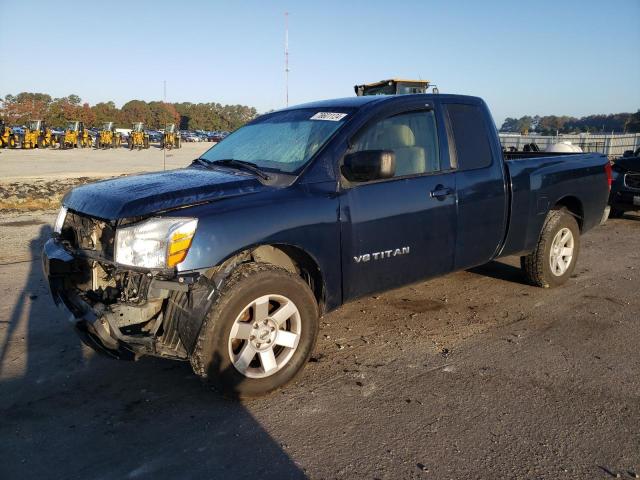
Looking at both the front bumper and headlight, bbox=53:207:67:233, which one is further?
headlight, bbox=53:207:67:233

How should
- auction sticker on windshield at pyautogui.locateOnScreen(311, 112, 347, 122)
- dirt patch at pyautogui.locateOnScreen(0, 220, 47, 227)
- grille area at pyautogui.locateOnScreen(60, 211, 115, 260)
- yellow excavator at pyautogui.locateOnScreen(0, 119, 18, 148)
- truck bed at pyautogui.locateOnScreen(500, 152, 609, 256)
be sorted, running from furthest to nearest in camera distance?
yellow excavator at pyautogui.locateOnScreen(0, 119, 18, 148) < dirt patch at pyautogui.locateOnScreen(0, 220, 47, 227) < truck bed at pyautogui.locateOnScreen(500, 152, 609, 256) < auction sticker on windshield at pyautogui.locateOnScreen(311, 112, 347, 122) < grille area at pyautogui.locateOnScreen(60, 211, 115, 260)

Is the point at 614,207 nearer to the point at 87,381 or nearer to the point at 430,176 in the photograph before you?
the point at 430,176

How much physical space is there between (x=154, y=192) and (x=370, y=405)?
183 centimetres

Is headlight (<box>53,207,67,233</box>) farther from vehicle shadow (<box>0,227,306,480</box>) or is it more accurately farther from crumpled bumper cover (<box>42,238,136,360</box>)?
vehicle shadow (<box>0,227,306,480</box>)

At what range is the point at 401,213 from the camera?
3.86m

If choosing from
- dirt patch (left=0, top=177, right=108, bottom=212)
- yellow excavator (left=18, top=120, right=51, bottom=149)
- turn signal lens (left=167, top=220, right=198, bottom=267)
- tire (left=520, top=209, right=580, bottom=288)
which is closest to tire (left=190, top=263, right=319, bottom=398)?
turn signal lens (left=167, top=220, right=198, bottom=267)

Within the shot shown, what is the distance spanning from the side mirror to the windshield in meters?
0.26

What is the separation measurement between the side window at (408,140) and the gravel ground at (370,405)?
138cm

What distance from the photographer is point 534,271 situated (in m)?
5.43

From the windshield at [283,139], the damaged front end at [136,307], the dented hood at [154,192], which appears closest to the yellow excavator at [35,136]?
the windshield at [283,139]

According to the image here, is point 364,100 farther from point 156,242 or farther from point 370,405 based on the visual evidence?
point 370,405

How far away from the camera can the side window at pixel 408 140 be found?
3.95 metres

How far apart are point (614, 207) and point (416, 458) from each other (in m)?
9.13

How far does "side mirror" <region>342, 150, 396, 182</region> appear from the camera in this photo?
346 cm
